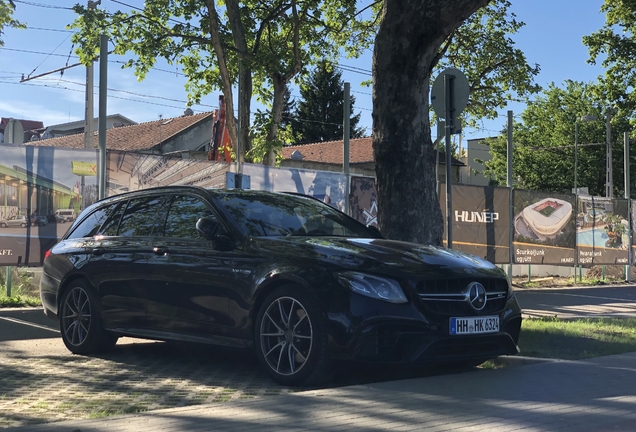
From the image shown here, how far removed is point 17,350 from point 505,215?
12.3 metres

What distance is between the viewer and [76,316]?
8.10 metres

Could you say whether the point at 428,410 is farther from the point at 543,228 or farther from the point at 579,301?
the point at 543,228

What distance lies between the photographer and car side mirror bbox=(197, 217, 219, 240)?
6836 mm

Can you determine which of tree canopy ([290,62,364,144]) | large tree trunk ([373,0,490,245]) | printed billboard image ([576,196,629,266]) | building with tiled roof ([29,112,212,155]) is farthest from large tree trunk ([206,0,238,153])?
tree canopy ([290,62,364,144])

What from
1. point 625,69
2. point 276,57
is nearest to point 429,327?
point 276,57

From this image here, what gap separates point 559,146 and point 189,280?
52.0 meters

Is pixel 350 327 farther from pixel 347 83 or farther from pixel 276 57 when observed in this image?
pixel 276 57

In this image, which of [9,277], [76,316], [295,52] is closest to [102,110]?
[9,277]

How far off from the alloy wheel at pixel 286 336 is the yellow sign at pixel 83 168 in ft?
21.6

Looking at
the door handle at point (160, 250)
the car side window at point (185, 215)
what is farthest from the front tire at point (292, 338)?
the door handle at point (160, 250)

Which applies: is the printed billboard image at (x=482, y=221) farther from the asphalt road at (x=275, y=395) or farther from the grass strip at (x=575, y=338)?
the asphalt road at (x=275, y=395)

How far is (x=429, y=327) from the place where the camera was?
19.8 feet

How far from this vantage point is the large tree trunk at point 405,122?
30.3 feet

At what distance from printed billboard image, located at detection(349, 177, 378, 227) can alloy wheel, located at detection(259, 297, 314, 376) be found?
8.79 metres
